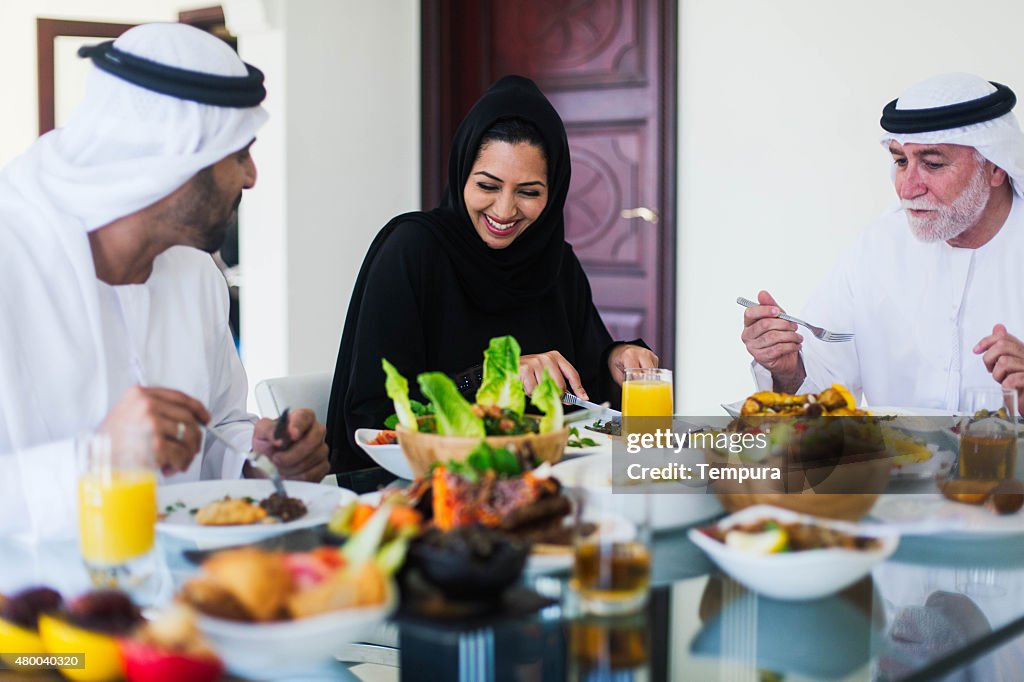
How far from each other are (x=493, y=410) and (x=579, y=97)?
3710 mm

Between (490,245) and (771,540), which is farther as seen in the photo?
(490,245)

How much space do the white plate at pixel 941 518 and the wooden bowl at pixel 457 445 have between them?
0.49 meters

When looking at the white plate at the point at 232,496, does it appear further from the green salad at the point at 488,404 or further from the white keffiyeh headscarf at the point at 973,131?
the white keffiyeh headscarf at the point at 973,131

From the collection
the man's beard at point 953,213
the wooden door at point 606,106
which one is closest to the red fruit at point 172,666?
the man's beard at point 953,213

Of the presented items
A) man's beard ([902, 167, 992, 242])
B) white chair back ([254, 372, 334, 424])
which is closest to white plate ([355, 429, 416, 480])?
white chair back ([254, 372, 334, 424])

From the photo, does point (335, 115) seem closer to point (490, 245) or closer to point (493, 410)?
point (490, 245)

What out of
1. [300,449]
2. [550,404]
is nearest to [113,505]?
[300,449]

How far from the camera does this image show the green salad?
1.72 metres

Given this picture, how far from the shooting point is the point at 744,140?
480cm

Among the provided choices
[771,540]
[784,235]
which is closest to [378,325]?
[771,540]

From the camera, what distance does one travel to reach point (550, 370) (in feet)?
8.14

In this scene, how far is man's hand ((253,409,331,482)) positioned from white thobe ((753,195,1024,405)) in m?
1.28

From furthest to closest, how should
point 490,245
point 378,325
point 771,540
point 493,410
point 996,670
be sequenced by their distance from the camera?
point 490,245, point 378,325, point 493,410, point 996,670, point 771,540

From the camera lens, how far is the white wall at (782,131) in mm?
4355
